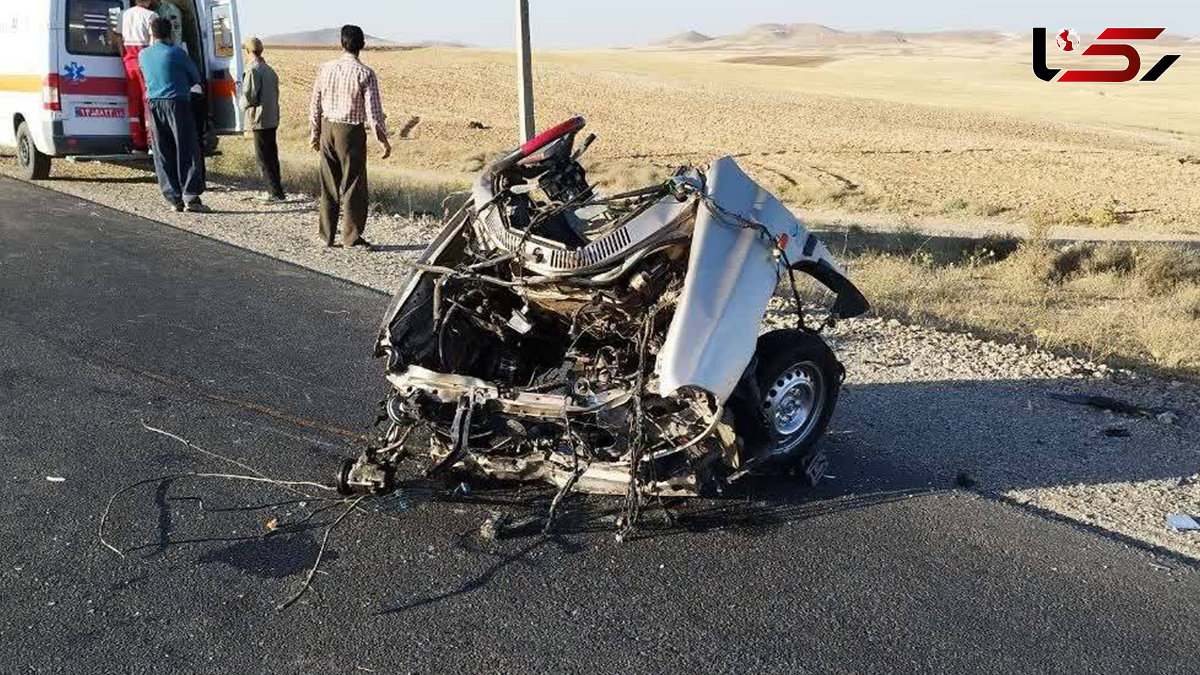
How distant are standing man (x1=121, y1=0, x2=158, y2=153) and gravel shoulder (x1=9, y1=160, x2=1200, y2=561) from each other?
18.4 feet

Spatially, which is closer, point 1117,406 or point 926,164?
point 1117,406

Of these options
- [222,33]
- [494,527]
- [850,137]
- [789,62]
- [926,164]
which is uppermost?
[789,62]

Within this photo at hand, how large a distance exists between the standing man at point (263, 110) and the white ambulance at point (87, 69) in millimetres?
183

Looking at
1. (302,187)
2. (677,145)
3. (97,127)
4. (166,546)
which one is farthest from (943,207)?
(166,546)

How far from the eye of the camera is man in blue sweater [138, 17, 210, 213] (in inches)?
457

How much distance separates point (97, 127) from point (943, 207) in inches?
617

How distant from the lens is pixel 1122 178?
27.0 meters

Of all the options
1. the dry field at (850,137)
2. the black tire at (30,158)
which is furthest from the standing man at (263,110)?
the dry field at (850,137)

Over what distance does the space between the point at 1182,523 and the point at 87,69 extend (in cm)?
1221

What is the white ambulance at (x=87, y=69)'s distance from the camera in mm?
12625

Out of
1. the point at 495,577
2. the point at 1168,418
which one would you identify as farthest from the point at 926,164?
the point at 495,577

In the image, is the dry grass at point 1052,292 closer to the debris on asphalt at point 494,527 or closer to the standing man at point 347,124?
the standing man at point 347,124

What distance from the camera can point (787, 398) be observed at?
500 centimetres

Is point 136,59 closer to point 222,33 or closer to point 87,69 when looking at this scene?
point 87,69
